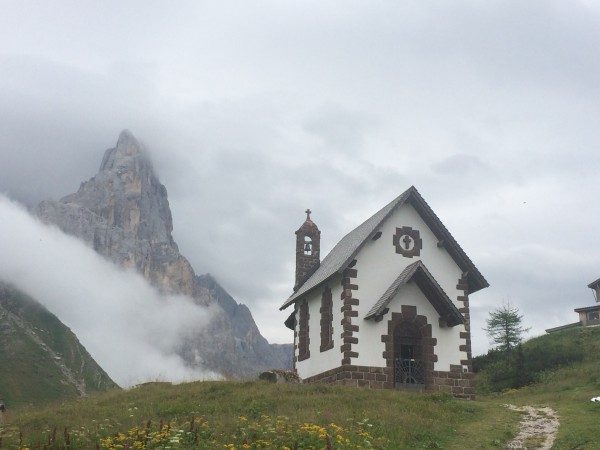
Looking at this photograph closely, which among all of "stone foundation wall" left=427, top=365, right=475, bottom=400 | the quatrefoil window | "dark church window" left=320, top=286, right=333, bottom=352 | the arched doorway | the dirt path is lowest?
the dirt path

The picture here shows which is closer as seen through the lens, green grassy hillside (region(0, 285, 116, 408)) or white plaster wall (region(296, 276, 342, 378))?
white plaster wall (region(296, 276, 342, 378))

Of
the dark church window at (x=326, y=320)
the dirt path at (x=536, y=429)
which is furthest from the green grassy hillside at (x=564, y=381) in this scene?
the dark church window at (x=326, y=320)

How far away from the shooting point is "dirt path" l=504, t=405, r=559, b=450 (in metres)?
17.8

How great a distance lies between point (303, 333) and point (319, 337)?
299 cm

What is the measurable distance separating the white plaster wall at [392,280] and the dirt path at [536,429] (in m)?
5.05

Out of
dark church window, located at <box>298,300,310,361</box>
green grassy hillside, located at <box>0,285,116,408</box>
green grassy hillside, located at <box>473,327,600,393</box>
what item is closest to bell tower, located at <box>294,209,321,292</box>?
dark church window, located at <box>298,300,310,361</box>

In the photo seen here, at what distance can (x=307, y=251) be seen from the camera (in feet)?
125

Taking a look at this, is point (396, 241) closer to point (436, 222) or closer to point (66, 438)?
point (436, 222)

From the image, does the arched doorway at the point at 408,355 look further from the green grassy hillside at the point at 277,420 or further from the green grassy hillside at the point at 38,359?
the green grassy hillside at the point at 38,359

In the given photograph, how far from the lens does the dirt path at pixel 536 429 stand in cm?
1784

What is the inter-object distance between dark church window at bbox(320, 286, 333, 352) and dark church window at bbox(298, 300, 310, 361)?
2.33m

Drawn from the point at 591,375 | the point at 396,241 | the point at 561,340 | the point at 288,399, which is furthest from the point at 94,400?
the point at 561,340

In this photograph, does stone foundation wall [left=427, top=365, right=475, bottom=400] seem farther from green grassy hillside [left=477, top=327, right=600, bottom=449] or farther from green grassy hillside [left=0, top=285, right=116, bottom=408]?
green grassy hillside [left=0, top=285, right=116, bottom=408]

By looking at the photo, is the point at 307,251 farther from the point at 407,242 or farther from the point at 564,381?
the point at 564,381
